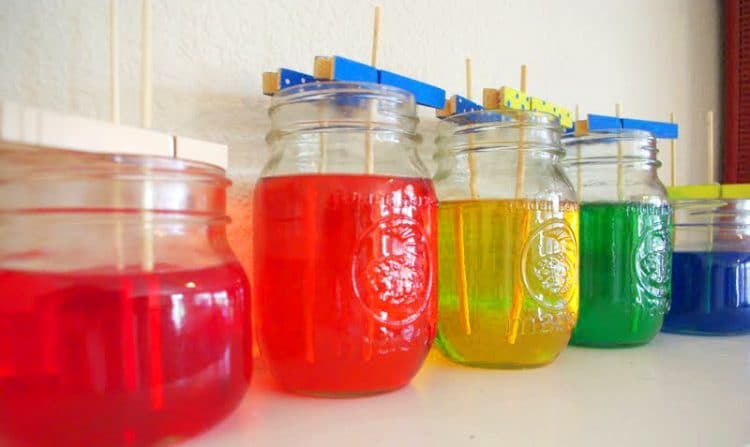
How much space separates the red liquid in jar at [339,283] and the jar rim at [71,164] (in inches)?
5.9

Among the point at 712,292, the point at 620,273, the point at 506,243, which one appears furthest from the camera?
the point at 712,292

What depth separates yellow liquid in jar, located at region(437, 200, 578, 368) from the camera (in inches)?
27.1

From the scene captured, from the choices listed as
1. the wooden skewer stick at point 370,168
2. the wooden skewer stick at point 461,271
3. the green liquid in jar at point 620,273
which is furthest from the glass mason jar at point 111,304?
the green liquid in jar at point 620,273

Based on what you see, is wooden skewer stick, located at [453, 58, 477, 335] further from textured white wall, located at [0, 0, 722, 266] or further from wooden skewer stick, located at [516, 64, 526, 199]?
textured white wall, located at [0, 0, 722, 266]

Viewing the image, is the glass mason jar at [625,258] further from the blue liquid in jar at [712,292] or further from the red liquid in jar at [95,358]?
the red liquid in jar at [95,358]

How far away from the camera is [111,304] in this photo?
1.38 feet

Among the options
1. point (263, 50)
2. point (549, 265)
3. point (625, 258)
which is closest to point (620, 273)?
point (625, 258)

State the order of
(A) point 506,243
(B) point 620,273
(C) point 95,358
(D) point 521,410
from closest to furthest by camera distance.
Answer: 1. (C) point 95,358
2. (D) point 521,410
3. (A) point 506,243
4. (B) point 620,273

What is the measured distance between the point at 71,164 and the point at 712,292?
34.4 inches

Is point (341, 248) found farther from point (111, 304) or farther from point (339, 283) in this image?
point (111, 304)

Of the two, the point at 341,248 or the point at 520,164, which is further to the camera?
the point at 520,164

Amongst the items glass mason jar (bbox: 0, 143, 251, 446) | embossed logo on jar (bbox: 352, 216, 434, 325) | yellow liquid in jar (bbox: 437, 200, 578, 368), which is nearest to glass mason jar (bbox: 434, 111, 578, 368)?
yellow liquid in jar (bbox: 437, 200, 578, 368)

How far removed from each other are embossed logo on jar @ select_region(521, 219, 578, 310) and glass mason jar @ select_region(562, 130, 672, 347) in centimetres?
12

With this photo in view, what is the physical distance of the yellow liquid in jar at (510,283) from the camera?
0.69 metres
